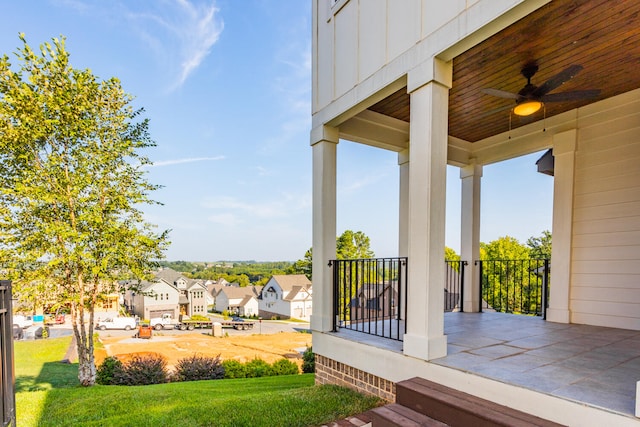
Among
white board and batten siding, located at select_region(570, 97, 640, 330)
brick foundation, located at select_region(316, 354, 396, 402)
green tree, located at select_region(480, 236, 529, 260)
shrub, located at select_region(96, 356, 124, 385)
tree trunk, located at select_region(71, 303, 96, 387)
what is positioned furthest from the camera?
green tree, located at select_region(480, 236, 529, 260)

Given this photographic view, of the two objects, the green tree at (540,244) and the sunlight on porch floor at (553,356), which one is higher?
the sunlight on porch floor at (553,356)

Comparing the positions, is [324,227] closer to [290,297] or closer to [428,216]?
[428,216]

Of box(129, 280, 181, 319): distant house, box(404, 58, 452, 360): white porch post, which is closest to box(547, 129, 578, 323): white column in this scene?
box(404, 58, 452, 360): white porch post

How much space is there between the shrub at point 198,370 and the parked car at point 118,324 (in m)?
21.7

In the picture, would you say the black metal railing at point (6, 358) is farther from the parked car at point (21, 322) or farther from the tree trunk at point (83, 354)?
the parked car at point (21, 322)

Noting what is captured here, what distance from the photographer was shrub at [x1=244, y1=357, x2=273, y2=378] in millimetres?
9258

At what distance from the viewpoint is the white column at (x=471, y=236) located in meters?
5.25

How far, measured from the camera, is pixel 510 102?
3.88 meters

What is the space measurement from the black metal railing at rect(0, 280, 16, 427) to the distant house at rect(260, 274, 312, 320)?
3109 cm

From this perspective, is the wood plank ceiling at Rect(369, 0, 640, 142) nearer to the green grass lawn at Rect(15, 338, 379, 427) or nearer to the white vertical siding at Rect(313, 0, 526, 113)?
the white vertical siding at Rect(313, 0, 526, 113)

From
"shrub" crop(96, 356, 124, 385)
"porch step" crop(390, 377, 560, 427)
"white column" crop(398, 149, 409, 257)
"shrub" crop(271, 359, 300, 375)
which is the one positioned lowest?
"shrub" crop(271, 359, 300, 375)

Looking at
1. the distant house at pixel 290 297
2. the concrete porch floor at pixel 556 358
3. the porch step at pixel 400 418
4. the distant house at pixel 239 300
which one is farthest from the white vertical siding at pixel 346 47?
the distant house at pixel 239 300

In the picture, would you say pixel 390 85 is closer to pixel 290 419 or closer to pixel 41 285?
pixel 290 419

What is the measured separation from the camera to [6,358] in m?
1.89
